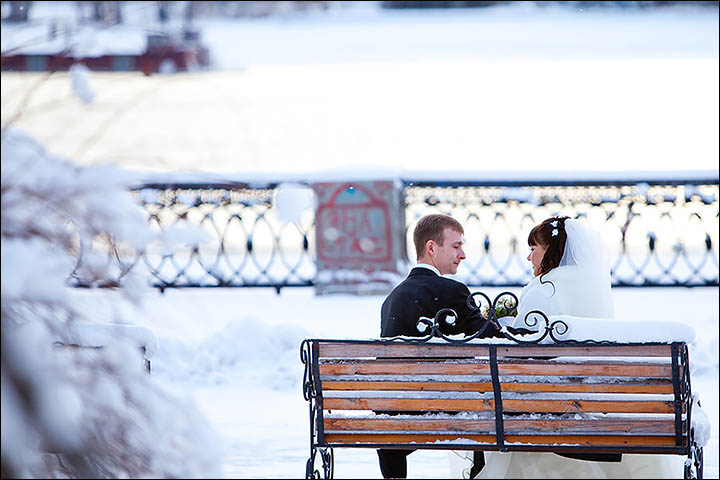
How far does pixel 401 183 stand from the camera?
991cm

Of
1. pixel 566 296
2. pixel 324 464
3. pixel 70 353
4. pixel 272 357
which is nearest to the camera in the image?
pixel 70 353

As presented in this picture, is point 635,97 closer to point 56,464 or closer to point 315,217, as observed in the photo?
point 315,217

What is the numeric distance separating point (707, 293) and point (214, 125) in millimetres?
11746

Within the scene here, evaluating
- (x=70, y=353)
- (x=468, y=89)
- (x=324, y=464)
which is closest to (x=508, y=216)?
(x=324, y=464)

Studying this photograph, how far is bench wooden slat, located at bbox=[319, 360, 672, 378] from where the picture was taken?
3.12 metres

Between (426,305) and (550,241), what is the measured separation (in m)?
0.55

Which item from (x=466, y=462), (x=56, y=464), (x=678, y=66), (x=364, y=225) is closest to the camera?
(x=56, y=464)

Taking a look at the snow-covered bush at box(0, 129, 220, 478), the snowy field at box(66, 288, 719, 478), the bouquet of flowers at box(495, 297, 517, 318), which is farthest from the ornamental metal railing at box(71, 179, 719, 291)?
the snow-covered bush at box(0, 129, 220, 478)

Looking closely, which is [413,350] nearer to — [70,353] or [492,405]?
[492,405]

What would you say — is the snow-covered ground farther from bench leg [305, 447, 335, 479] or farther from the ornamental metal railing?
bench leg [305, 447, 335, 479]

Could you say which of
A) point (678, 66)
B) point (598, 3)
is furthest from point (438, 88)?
point (678, 66)

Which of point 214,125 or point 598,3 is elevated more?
point 598,3

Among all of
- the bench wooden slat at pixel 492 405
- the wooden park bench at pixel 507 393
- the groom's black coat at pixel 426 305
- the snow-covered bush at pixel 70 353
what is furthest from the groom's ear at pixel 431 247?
the snow-covered bush at pixel 70 353

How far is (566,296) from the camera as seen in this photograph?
379cm
